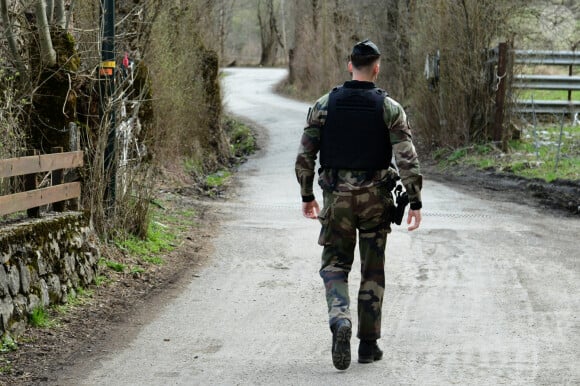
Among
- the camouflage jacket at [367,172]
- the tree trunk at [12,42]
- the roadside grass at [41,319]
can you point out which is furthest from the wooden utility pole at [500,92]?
the camouflage jacket at [367,172]

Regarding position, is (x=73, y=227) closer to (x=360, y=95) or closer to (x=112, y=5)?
(x=112, y=5)

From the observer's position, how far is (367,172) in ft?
20.3

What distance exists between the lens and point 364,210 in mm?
6215

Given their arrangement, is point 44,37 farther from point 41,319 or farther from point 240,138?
point 240,138

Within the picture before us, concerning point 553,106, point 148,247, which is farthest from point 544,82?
point 148,247

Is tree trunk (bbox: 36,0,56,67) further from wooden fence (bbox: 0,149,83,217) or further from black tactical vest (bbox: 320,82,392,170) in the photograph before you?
black tactical vest (bbox: 320,82,392,170)

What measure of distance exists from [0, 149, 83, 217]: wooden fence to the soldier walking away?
237 centimetres

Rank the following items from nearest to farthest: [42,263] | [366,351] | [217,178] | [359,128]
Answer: [359,128]
[366,351]
[42,263]
[217,178]

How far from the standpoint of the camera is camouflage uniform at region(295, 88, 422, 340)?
20.2 feet

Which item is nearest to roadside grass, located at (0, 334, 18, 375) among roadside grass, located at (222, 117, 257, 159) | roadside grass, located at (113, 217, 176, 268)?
roadside grass, located at (113, 217, 176, 268)

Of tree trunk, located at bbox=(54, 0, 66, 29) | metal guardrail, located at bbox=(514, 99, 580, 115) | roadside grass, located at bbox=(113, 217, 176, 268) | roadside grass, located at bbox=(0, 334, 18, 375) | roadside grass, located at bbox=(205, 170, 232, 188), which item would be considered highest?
tree trunk, located at bbox=(54, 0, 66, 29)

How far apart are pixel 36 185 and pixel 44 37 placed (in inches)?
99.1

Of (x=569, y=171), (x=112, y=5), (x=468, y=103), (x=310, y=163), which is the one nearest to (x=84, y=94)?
(x=112, y=5)

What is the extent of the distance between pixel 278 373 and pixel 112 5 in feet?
17.9
